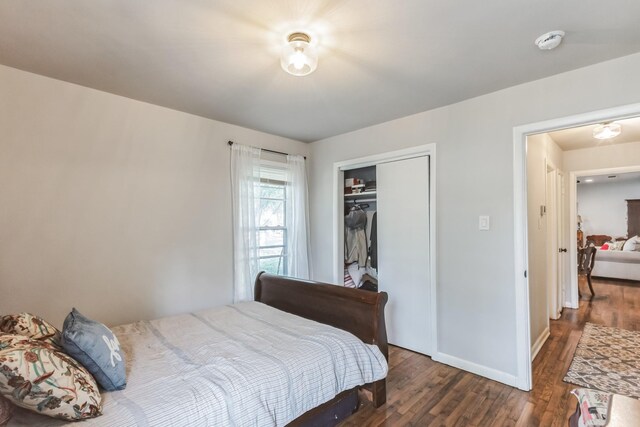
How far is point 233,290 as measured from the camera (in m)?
3.40

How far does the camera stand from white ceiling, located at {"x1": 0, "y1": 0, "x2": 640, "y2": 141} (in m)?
1.61

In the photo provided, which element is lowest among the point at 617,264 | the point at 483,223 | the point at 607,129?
the point at 617,264

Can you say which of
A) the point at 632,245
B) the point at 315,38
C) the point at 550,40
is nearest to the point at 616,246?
the point at 632,245

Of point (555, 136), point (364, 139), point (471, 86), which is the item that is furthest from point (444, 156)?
point (555, 136)

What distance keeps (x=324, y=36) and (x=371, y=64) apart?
484 mm

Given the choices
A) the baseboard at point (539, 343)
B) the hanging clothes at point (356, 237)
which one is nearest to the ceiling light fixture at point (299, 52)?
the hanging clothes at point (356, 237)

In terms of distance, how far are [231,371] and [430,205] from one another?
7.97 ft

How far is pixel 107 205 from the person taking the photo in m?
2.62

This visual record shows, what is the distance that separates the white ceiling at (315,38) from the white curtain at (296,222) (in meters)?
1.28

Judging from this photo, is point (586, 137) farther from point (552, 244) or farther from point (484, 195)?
point (484, 195)

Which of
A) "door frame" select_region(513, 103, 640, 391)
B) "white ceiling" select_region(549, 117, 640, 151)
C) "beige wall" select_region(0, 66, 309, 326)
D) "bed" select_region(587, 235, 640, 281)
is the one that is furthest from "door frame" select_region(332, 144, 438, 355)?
"bed" select_region(587, 235, 640, 281)

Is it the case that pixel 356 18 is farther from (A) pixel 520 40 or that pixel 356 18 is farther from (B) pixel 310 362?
(B) pixel 310 362

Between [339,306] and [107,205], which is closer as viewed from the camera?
[339,306]

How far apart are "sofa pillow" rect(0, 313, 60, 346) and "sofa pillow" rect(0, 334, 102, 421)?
35 cm
